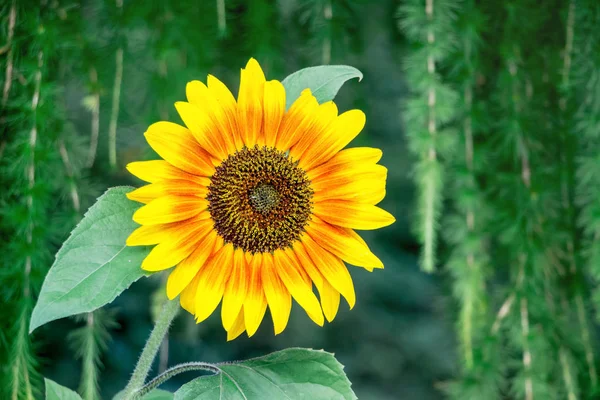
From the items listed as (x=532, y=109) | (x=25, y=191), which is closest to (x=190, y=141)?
(x=25, y=191)

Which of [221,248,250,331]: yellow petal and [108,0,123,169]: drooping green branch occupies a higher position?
[108,0,123,169]: drooping green branch

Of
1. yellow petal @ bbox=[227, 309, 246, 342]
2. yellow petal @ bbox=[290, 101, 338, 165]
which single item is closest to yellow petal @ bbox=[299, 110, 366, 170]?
yellow petal @ bbox=[290, 101, 338, 165]

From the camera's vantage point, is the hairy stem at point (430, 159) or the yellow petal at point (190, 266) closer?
the yellow petal at point (190, 266)

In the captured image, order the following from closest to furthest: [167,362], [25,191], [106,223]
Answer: [106,223] < [25,191] < [167,362]

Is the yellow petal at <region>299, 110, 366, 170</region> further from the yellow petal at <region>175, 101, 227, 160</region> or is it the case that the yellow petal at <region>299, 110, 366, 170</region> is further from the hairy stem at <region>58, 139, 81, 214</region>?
the hairy stem at <region>58, 139, 81, 214</region>

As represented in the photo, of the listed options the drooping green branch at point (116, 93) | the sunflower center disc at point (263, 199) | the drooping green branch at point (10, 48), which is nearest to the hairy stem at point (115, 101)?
the drooping green branch at point (116, 93)

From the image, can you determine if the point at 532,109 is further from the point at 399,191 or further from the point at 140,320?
the point at 140,320

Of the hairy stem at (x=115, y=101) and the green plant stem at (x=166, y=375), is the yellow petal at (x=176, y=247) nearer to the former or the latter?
the green plant stem at (x=166, y=375)
